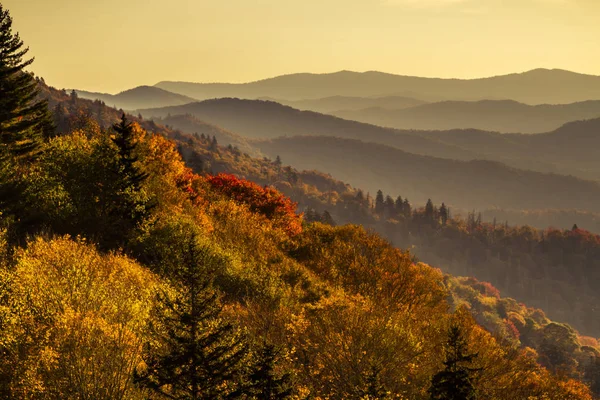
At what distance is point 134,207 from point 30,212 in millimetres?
8890

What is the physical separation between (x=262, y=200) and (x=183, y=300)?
62.5 meters

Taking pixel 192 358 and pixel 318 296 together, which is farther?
pixel 318 296

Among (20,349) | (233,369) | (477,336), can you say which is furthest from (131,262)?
(477,336)

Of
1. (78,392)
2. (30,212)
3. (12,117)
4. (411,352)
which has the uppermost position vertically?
(12,117)

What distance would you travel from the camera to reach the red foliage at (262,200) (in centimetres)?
7906

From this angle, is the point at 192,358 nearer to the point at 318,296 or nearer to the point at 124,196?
the point at 318,296

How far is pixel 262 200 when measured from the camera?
82.1 m

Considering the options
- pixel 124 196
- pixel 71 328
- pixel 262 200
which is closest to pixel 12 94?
pixel 124 196

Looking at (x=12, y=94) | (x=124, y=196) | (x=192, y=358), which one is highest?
(x=12, y=94)

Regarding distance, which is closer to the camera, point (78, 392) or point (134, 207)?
point (78, 392)

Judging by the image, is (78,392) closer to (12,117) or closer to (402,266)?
(12,117)

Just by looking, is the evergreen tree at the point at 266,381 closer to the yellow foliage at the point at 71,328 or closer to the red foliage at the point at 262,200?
the yellow foliage at the point at 71,328

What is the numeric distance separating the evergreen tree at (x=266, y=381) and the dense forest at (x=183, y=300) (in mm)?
58

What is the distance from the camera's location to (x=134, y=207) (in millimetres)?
46000
